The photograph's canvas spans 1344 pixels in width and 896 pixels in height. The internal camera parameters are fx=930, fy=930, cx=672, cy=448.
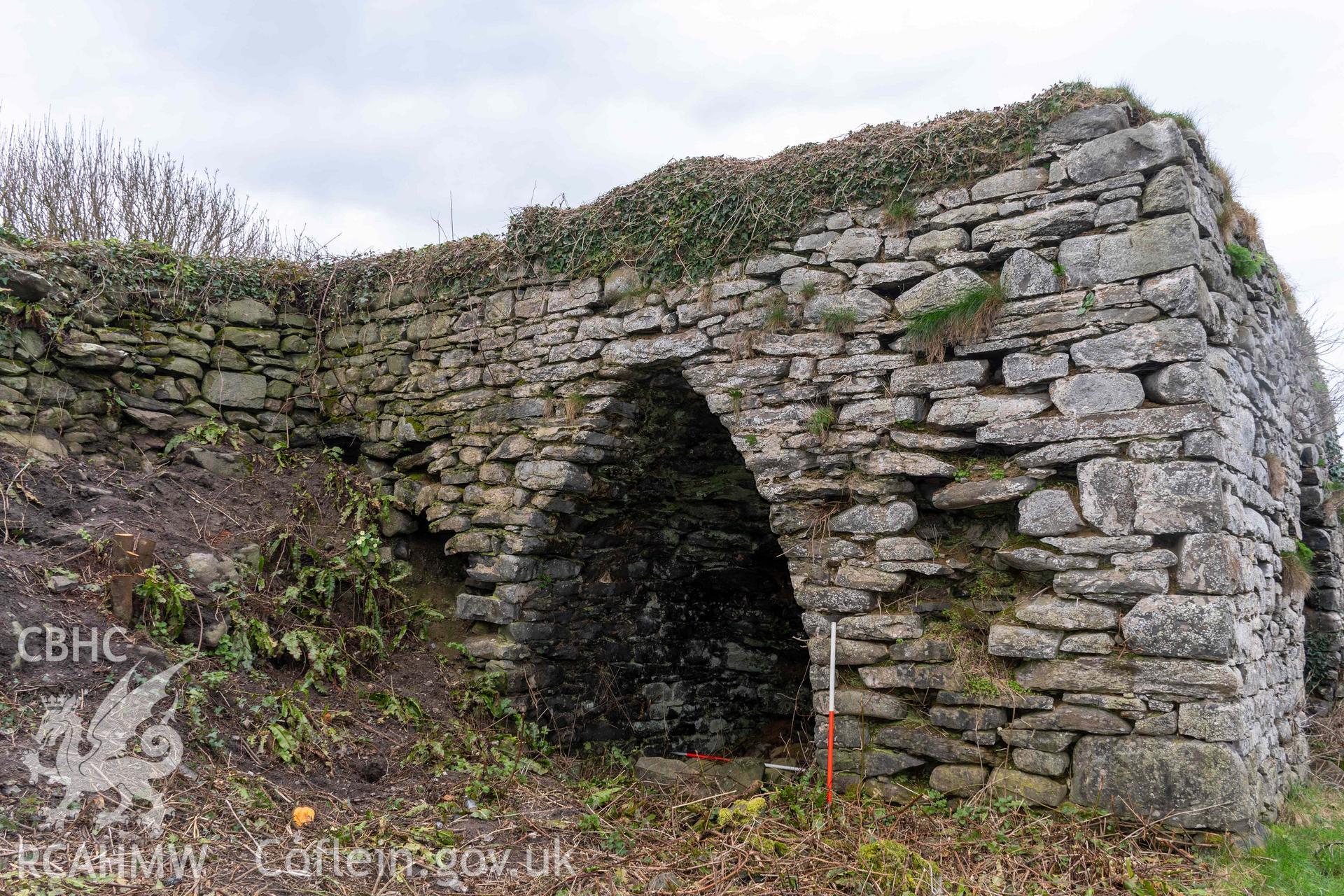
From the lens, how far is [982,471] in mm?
4680

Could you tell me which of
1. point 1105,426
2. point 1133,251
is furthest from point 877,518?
point 1133,251

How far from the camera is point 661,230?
591 centimetres

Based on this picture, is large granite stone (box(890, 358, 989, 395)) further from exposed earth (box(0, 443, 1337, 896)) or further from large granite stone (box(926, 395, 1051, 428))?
exposed earth (box(0, 443, 1337, 896))

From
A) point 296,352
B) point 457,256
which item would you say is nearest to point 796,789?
point 457,256

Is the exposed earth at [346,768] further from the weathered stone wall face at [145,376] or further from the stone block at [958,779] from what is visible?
the weathered stone wall face at [145,376]

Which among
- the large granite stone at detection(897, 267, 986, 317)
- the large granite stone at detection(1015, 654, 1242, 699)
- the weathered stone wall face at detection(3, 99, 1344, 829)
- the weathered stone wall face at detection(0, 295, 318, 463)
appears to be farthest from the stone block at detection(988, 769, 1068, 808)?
the weathered stone wall face at detection(0, 295, 318, 463)

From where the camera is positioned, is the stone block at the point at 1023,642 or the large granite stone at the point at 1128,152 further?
the large granite stone at the point at 1128,152

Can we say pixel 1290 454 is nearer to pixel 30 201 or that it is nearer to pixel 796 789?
pixel 796 789

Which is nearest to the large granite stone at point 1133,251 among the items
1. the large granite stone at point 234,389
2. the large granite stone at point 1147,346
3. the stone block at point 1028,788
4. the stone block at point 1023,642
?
the large granite stone at point 1147,346

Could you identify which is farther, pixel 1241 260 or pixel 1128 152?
pixel 1241 260

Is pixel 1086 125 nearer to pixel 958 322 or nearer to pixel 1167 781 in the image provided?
pixel 958 322

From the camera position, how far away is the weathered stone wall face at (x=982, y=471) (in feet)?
13.6

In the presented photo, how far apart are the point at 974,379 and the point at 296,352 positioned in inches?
210

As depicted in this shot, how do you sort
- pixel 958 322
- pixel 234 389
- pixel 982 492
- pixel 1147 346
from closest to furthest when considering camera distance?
pixel 1147 346 < pixel 982 492 < pixel 958 322 < pixel 234 389
